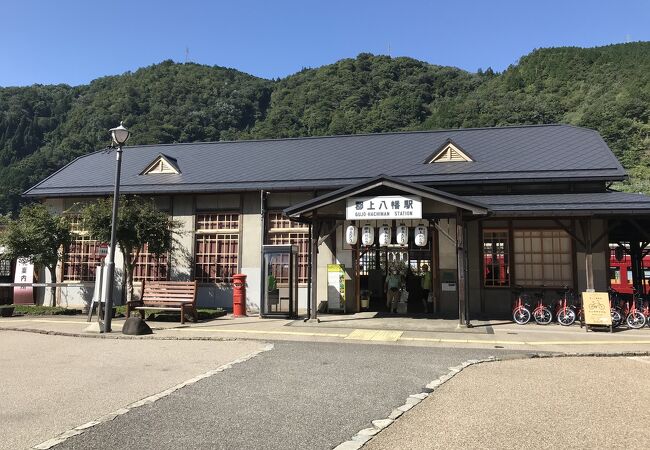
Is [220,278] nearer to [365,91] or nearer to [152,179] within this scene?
[152,179]

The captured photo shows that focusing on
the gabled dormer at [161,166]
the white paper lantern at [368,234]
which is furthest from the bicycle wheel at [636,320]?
the gabled dormer at [161,166]

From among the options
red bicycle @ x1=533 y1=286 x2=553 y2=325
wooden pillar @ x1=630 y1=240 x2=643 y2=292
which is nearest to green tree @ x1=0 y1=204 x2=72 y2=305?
red bicycle @ x1=533 y1=286 x2=553 y2=325

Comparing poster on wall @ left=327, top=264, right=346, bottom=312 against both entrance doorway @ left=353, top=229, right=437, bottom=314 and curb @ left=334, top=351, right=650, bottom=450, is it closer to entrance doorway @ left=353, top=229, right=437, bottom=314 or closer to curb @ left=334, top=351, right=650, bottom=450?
entrance doorway @ left=353, top=229, right=437, bottom=314

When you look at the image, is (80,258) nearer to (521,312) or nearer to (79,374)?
(79,374)

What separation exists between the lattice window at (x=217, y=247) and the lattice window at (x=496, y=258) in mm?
8731

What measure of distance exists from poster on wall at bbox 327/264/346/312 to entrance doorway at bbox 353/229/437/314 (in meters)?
0.65

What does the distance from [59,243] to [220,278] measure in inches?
231

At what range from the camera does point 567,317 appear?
1267 cm

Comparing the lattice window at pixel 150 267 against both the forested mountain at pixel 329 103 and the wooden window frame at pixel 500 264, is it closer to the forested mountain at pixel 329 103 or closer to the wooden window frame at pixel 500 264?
the wooden window frame at pixel 500 264

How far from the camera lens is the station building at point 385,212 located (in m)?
12.8

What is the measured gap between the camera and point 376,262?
64.3 ft

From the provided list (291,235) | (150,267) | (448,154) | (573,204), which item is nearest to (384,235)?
(291,235)

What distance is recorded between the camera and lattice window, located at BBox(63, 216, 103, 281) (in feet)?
58.9

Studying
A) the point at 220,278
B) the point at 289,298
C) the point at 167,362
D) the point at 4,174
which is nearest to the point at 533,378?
the point at 167,362
